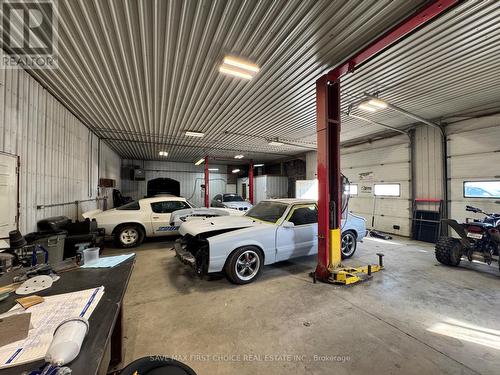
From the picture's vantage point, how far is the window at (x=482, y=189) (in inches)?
210

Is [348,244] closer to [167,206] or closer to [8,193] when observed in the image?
[167,206]

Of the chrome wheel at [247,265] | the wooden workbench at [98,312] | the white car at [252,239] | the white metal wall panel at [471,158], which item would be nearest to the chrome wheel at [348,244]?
the white car at [252,239]

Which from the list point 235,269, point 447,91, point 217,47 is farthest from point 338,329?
point 447,91

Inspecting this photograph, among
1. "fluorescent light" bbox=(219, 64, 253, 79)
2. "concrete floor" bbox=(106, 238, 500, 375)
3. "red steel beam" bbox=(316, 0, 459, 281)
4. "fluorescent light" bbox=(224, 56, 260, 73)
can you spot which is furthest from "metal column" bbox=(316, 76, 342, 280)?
"fluorescent light" bbox=(219, 64, 253, 79)

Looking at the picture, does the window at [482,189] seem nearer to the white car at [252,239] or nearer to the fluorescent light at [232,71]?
the white car at [252,239]

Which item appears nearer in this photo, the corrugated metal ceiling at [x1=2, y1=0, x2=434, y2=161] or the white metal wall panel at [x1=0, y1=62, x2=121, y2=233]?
the corrugated metal ceiling at [x1=2, y1=0, x2=434, y2=161]

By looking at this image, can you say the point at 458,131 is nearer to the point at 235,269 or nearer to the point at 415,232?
the point at 415,232

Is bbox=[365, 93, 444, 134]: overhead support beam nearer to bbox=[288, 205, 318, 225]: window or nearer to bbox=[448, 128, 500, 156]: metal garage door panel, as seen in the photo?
bbox=[448, 128, 500, 156]: metal garage door panel

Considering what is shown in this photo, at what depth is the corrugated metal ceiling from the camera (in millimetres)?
2564

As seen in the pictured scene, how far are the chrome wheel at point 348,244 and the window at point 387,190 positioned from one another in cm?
392

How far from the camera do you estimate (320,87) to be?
151 inches

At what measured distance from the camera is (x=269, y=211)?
4449mm

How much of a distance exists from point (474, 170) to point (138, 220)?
9308mm

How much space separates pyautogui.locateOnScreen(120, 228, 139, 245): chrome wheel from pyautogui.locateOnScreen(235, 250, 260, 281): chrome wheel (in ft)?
12.6
